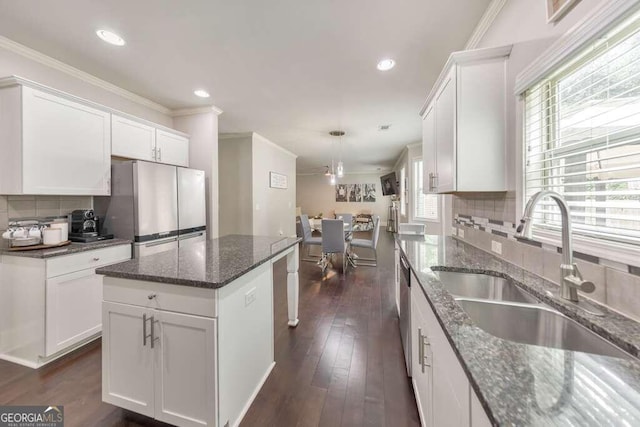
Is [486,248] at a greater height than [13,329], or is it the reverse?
[486,248]

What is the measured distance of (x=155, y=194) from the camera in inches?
102

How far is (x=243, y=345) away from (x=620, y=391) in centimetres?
147

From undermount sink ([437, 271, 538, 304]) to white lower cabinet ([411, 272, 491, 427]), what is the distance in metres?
0.24

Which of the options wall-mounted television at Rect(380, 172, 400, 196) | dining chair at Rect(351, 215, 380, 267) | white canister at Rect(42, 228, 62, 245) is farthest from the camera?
wall-mounted television at Rect(380, 172, 400, 196)

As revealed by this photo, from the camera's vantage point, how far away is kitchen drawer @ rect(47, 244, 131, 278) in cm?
186

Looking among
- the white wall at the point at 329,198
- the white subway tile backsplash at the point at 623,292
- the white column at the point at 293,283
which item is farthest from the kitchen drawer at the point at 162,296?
the white wall at the point at 329,198

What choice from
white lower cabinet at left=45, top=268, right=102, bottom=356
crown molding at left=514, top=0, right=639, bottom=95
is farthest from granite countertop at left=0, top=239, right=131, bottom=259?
crown molding at left=514, top=0, right=639, bottom=95

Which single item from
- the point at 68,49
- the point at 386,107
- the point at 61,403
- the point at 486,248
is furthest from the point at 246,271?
the point at 386,107

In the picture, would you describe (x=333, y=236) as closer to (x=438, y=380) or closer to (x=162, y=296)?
(x=162, y=296)

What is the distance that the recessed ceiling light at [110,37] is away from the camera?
1943mm

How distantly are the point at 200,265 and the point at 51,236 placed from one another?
1696 mm

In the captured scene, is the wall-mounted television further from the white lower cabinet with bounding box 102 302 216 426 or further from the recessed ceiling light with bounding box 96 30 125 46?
the white lower cabinet with bounding box 102 302 216 426

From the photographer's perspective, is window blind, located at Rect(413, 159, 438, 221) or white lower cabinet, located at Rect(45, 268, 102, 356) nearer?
white lower cabinet, located at Rect(45, 268, 102, 356)

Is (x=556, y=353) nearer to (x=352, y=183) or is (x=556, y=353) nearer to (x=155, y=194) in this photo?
(x=155, y=194)
